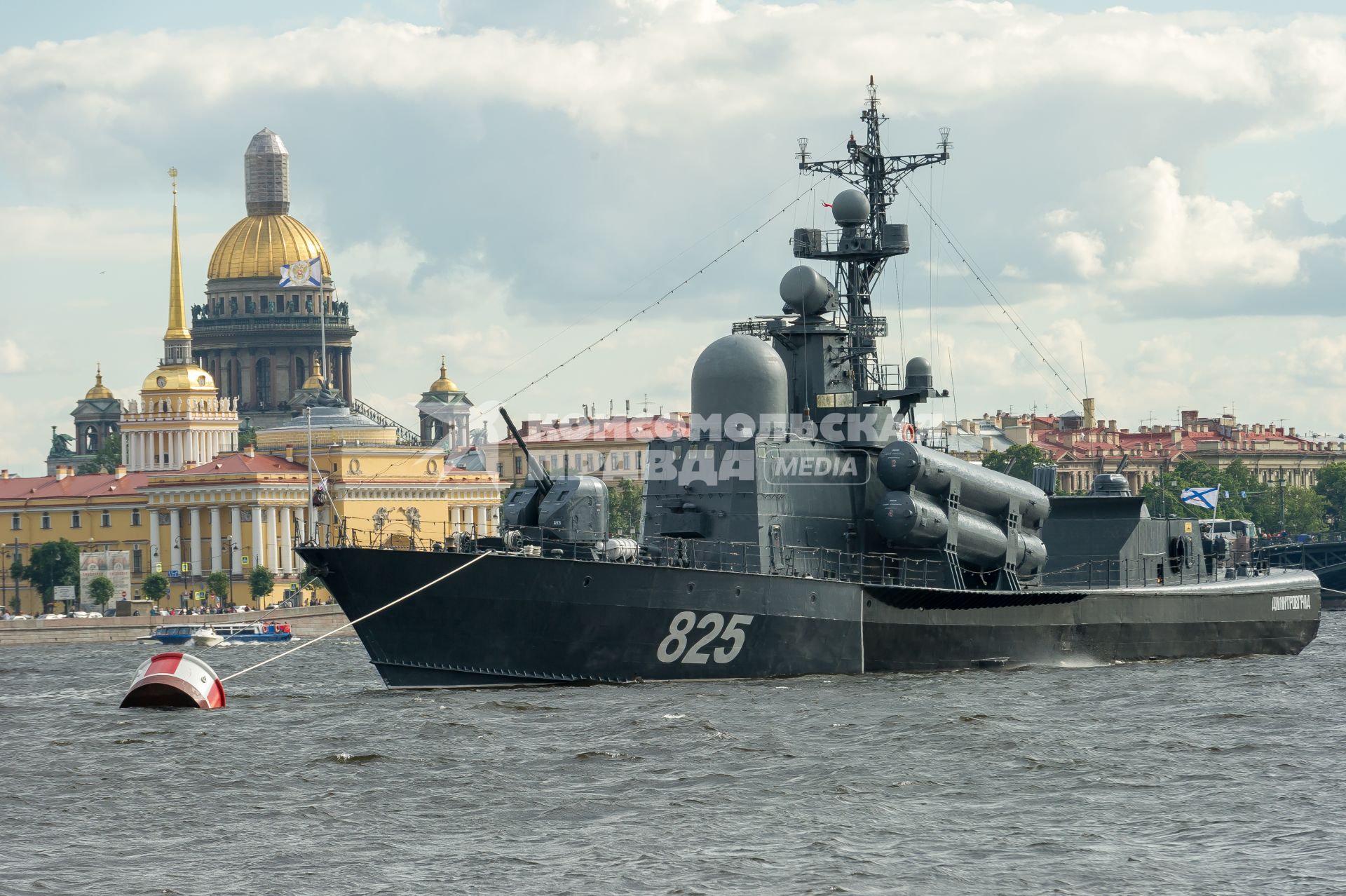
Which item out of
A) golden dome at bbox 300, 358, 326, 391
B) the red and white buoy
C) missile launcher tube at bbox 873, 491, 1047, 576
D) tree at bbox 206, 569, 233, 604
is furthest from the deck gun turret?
golden dome at bbox 300, 358, 326, 391

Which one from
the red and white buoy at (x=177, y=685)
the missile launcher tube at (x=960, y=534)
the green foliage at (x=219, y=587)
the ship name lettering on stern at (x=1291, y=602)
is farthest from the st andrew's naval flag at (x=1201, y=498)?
→ the green foliage at (x=219, y=587)

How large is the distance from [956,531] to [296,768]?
48.2 feet

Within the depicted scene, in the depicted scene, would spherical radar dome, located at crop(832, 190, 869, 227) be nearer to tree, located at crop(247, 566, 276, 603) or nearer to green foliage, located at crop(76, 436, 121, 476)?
tree, located at crop(247, 566, 276, 603)

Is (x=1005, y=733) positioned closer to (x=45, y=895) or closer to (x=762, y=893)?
(x=762, y=893)

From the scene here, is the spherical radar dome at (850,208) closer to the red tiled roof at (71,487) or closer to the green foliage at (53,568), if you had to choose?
the green foliage at (53,568)

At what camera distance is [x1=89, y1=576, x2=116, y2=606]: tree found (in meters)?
111

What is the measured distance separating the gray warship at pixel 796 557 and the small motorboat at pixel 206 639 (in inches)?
1843

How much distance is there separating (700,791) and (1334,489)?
425 feet

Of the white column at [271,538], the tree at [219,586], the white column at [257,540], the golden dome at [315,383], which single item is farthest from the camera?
the golden dome at [315,383]

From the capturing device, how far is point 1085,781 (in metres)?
25.7

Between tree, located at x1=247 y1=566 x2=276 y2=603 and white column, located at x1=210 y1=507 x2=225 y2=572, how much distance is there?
26.0ft

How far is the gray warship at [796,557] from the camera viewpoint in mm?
33094

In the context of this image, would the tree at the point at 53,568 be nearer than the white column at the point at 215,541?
Yes

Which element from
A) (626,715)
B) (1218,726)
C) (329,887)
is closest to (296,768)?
(626,715)
